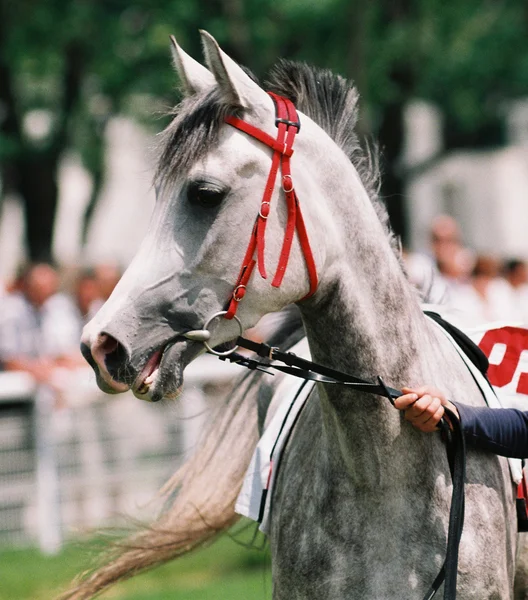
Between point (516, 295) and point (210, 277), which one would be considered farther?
point (516, 295)

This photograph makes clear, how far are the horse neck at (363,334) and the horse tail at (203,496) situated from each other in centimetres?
151

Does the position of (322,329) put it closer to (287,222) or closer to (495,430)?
(287,222)

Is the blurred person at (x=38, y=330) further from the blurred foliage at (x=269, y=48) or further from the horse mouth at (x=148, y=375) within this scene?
the horse mouth at (x=148, y=375)

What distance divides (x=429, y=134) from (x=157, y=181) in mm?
29850

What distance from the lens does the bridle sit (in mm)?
3182

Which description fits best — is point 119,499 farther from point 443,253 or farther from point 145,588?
point 443,253

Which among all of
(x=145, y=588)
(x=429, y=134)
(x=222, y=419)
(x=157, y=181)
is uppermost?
(x=429, y=134)

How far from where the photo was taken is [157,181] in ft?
10.8

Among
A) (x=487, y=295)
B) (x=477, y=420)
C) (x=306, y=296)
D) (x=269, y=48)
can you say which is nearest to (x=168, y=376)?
(x=306, y=296)

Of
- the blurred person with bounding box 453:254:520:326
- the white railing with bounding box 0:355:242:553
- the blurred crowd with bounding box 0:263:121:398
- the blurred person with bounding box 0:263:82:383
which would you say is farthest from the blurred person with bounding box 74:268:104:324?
the blurred person with bounding box 453:254:520:326

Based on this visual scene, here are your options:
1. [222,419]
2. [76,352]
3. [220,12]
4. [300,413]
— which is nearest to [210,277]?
[300,413]

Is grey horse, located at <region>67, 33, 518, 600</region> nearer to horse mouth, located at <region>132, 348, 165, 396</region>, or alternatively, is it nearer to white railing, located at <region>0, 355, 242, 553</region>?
horse mouth, located at <region>132, 348, 165, 396</region>

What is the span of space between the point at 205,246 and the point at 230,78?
485mm

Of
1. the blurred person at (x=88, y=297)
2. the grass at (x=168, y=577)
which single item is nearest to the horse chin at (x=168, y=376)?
the grass at (x=168, y=577)
